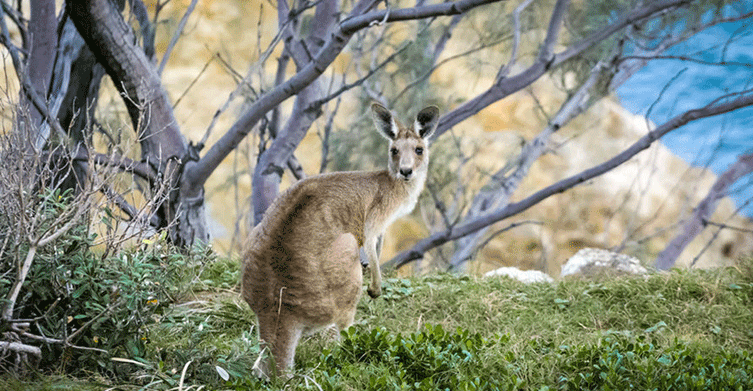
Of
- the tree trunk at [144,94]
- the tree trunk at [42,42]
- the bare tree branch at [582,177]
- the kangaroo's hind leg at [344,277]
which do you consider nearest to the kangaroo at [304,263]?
the kangaroo's hind leg at [344,277]

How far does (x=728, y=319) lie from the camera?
432 centimetres

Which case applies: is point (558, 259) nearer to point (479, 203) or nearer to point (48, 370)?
point (479, 203)

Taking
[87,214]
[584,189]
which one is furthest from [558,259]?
[87,214]

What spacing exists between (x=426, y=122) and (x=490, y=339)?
122 cm

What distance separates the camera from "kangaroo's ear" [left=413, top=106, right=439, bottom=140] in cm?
379

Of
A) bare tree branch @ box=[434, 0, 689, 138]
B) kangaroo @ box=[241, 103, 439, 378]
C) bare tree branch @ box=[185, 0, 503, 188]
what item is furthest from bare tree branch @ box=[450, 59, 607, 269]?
kangaroo @ box=[241, 103, 439, 378]

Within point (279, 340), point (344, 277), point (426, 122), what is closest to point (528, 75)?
point (426, 122)

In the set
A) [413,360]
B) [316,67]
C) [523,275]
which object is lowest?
[523,275]

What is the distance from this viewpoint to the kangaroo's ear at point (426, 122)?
3787mm

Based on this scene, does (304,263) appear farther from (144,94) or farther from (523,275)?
(523,275)

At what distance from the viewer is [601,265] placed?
5.55 m

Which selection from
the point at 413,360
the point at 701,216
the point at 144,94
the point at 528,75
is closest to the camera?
the point at 413,360

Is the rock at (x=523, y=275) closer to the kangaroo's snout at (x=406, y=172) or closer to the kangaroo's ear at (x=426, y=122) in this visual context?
the kangaroo's ear at (x=426, y=122)

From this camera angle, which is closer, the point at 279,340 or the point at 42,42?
the point at 279,340
